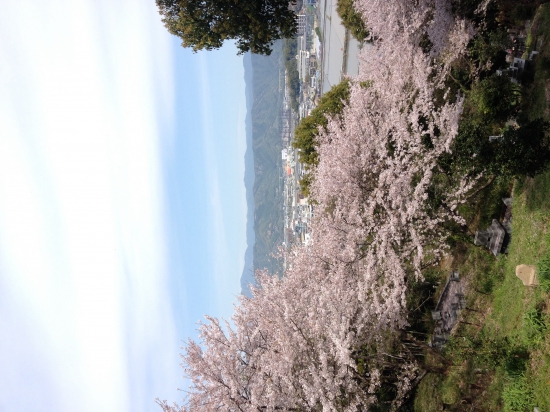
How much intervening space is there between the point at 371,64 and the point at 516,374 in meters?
11.5

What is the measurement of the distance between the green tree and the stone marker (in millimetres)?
11137

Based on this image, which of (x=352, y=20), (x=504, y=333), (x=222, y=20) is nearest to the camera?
(x=504, y=333)

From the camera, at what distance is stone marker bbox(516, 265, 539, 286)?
331 inches

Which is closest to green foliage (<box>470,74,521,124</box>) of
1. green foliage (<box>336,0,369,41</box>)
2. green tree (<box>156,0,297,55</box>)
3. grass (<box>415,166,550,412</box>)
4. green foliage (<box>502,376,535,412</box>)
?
grass (<box>415,166,550,412</box>)

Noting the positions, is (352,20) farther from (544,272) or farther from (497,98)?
(544,272)

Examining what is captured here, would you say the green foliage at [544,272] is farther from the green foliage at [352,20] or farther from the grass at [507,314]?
the green foliage at [352,20]

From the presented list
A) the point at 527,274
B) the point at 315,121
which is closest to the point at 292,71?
the point at 315,121

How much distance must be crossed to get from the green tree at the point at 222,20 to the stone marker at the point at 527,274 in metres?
11.1

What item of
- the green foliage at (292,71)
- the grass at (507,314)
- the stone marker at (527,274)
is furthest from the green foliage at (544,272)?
the green foliage at (292,71)

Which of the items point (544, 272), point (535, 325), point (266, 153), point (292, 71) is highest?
point (266, 153)

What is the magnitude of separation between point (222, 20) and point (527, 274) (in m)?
11.9

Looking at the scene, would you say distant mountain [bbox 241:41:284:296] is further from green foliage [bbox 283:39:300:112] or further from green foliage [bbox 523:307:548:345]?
green foliage [bbox 523:307:548:345]

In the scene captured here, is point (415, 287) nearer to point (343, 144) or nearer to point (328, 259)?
point (328, 259)

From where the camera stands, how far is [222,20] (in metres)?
13.4
